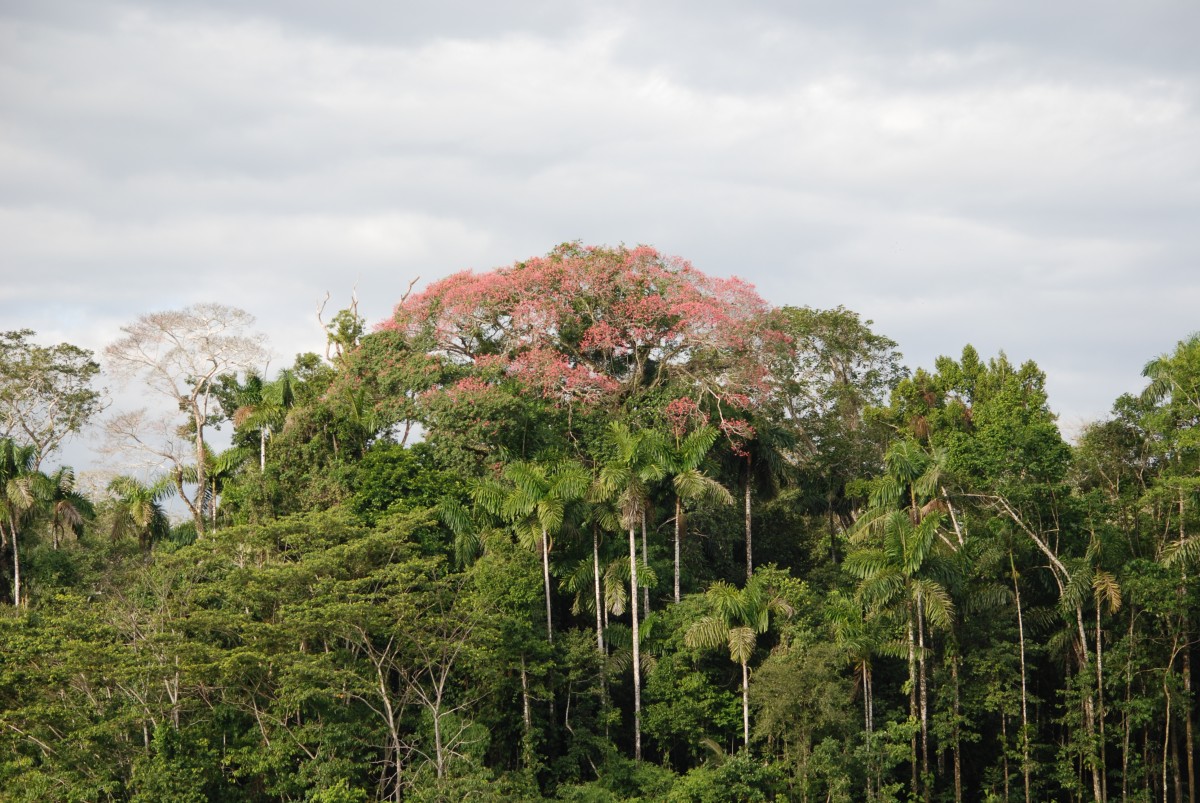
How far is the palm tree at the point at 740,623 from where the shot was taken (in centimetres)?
2516

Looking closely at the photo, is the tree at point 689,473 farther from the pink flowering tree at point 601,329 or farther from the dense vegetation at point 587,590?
the pink flowering tree at point 601,329

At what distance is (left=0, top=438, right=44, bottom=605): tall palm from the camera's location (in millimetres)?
30250

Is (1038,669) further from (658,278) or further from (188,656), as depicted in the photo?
(188,656)

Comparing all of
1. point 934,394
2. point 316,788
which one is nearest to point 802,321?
point 934,394

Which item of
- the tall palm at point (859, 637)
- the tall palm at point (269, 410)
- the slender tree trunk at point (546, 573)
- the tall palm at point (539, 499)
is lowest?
the tall palm at point (859, 637)

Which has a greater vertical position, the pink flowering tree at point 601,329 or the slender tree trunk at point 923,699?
the pink flowering tree at point 601,329

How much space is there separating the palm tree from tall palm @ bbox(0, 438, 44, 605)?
16.4m

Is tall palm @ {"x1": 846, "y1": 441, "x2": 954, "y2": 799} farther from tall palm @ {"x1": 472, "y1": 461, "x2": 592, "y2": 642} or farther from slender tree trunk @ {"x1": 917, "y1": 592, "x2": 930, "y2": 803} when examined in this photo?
tall palm @ {"x1": 472, "y1": 461, "x2": 592, "y2": 642}

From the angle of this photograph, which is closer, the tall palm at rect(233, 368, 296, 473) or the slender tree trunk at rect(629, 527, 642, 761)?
the slender tree trunk at rect(629, 527, 642, 761)

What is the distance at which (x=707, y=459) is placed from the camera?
A: 28734 millimetres

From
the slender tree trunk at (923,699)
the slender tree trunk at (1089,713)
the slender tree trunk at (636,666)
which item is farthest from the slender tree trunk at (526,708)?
the slender tree trunk at (1089,713)

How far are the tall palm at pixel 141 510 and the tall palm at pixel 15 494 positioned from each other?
234 cm

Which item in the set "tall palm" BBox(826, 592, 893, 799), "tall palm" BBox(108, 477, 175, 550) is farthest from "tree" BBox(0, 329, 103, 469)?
"tall palm" BBox(826, 592, 893, 799)

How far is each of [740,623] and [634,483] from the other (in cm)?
357
